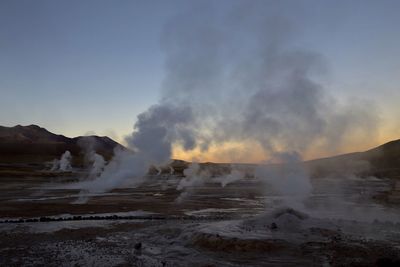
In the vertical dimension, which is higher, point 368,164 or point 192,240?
point 368,164

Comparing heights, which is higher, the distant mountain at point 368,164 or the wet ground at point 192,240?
the distant mountain at point 368,164

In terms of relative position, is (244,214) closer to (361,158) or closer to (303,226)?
(303,226)

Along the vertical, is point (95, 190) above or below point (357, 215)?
above

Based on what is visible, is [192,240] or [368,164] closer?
[192,240]

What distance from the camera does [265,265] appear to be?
16219 millimetres

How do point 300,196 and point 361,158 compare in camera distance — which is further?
point 361,158

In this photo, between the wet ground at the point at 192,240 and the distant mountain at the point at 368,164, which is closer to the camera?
the wet ground at the point at 192,240

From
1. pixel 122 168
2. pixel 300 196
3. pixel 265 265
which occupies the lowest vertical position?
pixel 265 265

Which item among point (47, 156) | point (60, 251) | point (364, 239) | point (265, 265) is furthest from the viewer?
point (47, 156)

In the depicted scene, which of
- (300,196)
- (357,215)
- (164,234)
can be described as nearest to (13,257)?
(164,234)

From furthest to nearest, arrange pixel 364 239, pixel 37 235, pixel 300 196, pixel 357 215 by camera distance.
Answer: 1. pixel 300 196
2. pixel 357 215
3. pixel 37 235
4. pixel 364 239

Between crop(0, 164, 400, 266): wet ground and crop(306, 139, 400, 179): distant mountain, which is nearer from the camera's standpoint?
crop(0, 164, 400, 266): wet ground

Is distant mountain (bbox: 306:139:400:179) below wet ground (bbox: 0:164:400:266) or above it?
above

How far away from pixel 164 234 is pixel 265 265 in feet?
26.4
